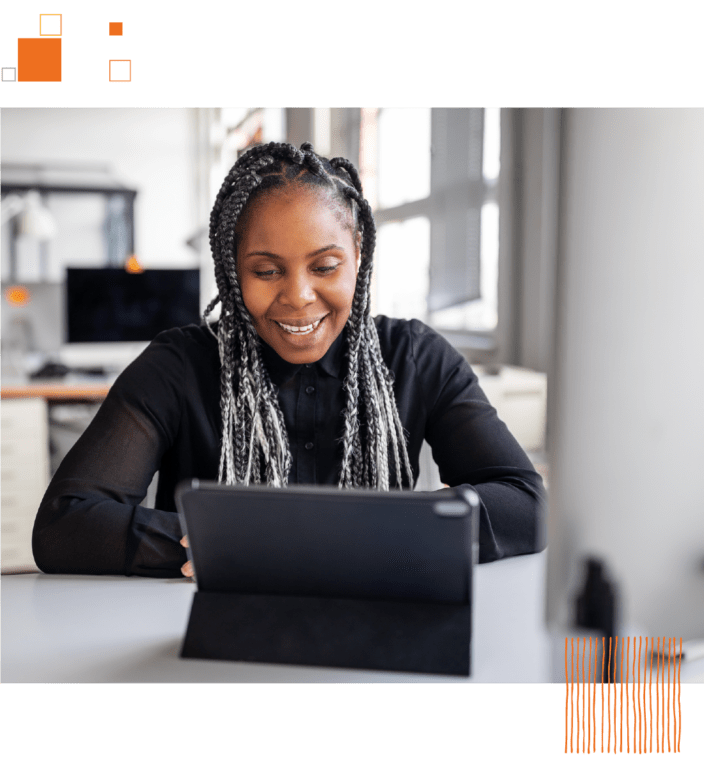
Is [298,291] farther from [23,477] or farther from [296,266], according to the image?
[23,477]

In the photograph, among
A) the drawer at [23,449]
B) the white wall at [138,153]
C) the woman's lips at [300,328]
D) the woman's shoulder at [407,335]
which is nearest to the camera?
the woman's lips at [300,328]

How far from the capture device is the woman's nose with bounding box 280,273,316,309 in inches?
40.5

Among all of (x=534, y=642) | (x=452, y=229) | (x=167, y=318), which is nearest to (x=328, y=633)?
(x=534, y=642)

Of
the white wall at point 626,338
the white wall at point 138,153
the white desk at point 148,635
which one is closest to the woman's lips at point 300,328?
the white desk at point 148,635

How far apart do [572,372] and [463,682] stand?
0.29 metres

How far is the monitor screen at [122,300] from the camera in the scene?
287 centimetres

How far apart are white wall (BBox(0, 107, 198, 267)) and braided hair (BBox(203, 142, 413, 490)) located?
3137mm

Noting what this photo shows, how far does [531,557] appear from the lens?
917 millimetres

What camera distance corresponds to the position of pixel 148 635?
2.36 feet

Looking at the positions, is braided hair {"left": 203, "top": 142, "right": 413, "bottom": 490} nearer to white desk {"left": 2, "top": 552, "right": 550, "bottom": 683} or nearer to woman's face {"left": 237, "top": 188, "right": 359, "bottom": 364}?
woman's face {"left": 237, "top": 188, "right": 359, "bottom": 364}

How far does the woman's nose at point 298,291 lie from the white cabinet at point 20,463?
6.38ft

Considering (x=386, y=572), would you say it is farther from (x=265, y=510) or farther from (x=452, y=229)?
(x=452, y=229)

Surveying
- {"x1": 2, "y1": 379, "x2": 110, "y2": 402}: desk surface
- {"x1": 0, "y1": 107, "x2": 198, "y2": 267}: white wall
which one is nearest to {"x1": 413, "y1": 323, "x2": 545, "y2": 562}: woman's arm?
{"x1": 2, "y1": 379, "x2": 110, "y2": 402}: desk surface
